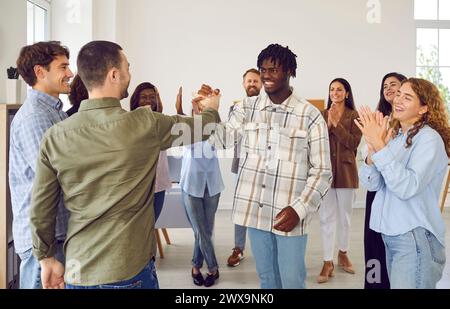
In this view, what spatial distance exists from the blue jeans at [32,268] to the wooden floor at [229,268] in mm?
1339

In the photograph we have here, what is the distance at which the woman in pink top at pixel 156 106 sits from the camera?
2740mm

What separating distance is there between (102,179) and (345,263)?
7.54 feet

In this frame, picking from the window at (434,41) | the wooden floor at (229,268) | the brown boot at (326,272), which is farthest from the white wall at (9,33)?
the window at (434,41)

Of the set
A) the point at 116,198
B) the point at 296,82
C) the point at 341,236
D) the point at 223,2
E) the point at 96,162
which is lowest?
the point at 341,236

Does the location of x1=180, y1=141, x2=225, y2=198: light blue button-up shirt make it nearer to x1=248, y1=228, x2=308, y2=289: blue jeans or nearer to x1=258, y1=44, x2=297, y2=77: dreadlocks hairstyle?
x1=248, y1=228, x2=308, y2=289: blue jeans

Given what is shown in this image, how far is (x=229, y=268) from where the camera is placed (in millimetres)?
3178

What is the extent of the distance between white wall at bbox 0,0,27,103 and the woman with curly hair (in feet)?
7.56

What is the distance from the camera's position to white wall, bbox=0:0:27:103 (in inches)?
112

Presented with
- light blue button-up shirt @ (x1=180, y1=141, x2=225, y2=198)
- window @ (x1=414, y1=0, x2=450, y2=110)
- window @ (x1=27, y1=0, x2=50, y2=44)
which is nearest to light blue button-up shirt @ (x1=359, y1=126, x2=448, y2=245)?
light blue button-up shirt @ (x1=180, y1=141, x2=225, y2=198)

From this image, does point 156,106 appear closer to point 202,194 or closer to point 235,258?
point 202,194
